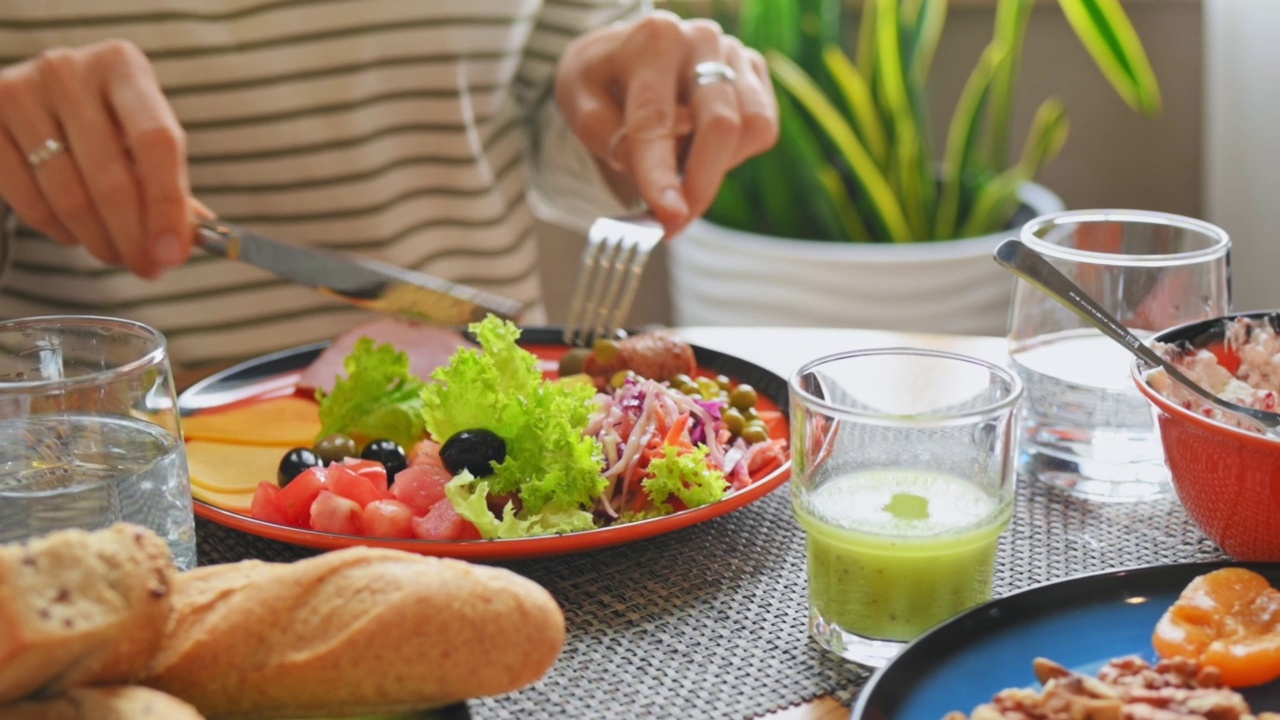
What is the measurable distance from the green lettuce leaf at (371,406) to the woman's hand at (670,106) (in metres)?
0.48

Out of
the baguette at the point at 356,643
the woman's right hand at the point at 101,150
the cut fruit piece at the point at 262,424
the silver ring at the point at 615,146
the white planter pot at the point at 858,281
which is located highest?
the woman's right hand at the point at 101,150

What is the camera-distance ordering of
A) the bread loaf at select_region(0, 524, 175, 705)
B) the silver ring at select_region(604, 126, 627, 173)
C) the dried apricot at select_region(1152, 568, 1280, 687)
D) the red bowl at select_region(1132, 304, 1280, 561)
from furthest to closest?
1. the silver ring at select_region(604, 126, 627, 173)
2. the red bowl at select_region(1132, 304, 1280, 561)
3. the dried apricot at select_region(1152, 568, 1280, 687)
4. the bread loaf at select_region(0, 524, 175, 705)

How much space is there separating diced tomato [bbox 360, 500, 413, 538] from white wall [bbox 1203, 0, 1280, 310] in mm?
2537

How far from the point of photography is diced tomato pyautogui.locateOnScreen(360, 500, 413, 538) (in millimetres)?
1162

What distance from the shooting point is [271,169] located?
2.19 meters

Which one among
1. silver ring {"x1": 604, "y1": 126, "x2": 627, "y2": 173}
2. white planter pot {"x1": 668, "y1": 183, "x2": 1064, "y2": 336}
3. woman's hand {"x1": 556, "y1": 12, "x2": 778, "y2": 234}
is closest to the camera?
woman's hand {"x1": 556, "y1": 12, "x2": 778, "y2": 234}

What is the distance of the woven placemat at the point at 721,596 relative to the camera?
0.96 m

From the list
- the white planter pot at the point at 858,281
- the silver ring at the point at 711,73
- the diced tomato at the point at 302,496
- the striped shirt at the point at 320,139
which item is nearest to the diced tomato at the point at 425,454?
the diced tomato at the point at 302,496

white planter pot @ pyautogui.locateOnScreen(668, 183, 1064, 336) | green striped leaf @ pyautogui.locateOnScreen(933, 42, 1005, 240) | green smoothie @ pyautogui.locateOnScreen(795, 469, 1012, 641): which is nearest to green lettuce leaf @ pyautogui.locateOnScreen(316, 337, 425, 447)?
green smoothie @ pyautogui.locateOnScreen(795, 469, 1012, 641)

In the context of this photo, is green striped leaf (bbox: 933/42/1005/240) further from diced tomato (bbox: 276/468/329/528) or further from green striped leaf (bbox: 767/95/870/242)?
diced tomato (bbox: 276/468/329/528)

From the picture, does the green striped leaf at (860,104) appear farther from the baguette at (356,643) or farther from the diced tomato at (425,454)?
the baguette at (356,643)

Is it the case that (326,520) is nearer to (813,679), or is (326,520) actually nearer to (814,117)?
(813,679)

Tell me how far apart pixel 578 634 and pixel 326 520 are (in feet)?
0.89

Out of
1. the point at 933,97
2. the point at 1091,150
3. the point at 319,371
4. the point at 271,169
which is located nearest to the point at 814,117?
the point at 933,97
